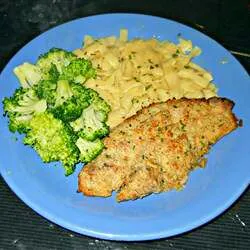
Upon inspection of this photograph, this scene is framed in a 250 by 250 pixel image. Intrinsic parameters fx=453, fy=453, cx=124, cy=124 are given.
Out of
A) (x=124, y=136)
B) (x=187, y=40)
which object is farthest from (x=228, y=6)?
(x=124, y=136)

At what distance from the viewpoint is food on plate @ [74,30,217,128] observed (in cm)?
358

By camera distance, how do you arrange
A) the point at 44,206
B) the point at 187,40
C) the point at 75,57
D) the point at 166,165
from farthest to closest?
the point at 187,40 < the point at 75,57 < the point at 166,165 < the point at 44,206

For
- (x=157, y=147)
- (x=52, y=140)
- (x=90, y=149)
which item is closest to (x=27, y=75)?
(x=52, y=140)

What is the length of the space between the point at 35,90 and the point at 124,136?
0.79 metres

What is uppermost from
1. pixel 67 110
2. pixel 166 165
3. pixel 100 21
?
pixel 100 21

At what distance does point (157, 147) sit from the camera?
10.2 ft

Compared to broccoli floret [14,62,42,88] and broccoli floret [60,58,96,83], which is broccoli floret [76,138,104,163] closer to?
broccoli floret [60,58,96,83]

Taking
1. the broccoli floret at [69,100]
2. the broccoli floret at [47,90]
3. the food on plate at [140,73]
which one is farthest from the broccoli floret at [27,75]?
the food on plate at [140,73]

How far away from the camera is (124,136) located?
3184mm

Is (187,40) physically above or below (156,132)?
above

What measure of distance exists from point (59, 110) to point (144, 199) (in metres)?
0.87

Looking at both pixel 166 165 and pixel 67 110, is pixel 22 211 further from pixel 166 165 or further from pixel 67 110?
pixel 166 165

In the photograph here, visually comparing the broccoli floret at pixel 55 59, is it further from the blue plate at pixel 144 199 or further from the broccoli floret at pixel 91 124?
the broccoli floret at pixel 91 124

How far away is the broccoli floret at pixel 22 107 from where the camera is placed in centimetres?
324
